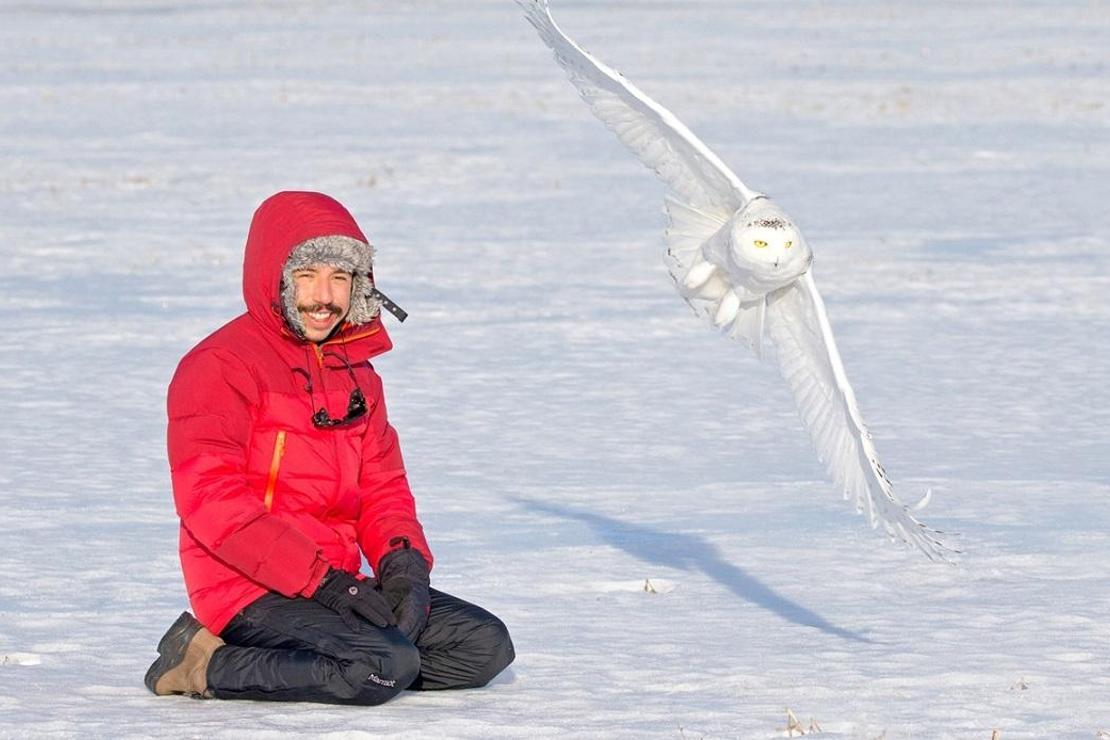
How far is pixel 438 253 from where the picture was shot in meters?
11.8

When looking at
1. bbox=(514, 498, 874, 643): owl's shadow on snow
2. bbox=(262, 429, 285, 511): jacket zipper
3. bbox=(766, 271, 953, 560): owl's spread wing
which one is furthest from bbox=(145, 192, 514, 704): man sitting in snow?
bbox=(514, 498, 874, 643): owl's shadow on snow

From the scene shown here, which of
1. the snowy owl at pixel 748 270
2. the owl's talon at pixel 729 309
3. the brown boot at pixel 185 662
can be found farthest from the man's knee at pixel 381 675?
the owl's talon at pixel 729 309

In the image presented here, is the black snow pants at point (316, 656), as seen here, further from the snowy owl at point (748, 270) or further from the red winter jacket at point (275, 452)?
the snowy owl at point (748, 270)

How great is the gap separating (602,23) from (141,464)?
1037 inches

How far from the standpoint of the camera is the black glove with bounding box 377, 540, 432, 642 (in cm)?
399

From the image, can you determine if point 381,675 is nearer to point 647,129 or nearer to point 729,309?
point 729,309

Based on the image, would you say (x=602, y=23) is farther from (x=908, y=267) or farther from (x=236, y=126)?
(x=908, y=267)

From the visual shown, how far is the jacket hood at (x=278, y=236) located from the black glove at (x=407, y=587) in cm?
54

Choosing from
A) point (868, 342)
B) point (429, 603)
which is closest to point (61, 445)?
point (429, 603)

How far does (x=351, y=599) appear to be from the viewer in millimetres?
3887

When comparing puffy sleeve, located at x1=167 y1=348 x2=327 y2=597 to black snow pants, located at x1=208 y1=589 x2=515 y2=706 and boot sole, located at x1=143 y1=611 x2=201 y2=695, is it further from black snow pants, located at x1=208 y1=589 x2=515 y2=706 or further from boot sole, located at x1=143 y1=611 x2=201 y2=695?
boot sole, located at x1=143 y1=611 x2=201 y2=695

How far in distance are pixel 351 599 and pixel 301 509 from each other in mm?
256

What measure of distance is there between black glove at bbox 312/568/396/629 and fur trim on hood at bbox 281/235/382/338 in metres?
0.54

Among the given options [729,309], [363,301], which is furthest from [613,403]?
[363,301]
